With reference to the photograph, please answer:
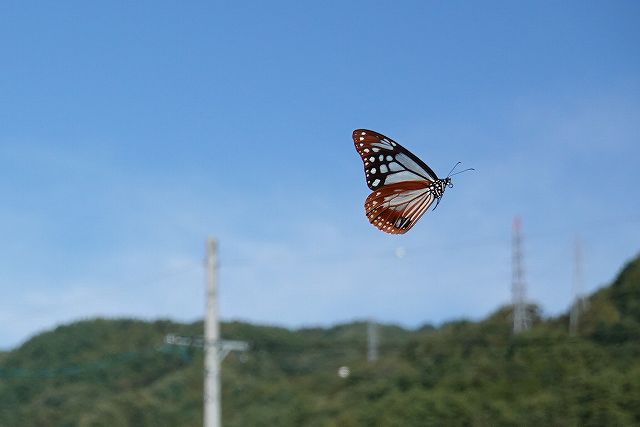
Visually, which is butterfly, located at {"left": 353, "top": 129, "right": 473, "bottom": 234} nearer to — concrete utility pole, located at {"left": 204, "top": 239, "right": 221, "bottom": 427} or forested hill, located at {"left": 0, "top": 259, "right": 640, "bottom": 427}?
concrete utility pole, located at {"left": 204, "top": 239, "right": 221, "bottom": 427}

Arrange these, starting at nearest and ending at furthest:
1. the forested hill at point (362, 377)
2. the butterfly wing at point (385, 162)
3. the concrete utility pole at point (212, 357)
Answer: the butterfly wing at point (385, 162) < the concrete utility pole at point (212, 357) < the forested hill at point (362, 377)

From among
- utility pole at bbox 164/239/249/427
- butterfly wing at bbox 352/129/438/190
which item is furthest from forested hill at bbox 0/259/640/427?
butterfly wing at bbox 352/129/438/190

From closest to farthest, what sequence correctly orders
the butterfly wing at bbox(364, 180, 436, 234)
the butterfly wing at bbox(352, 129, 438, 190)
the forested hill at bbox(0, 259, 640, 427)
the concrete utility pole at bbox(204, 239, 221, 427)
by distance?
the butterfly wing at bbox(364, 180, 436, 234)
the butterfly wing at bbox(352, 129, 438, 190)
the concrete utility pole at bbox(204, 239, 221, 427)
the forested hill at bbox(0, 259, 640, 427)

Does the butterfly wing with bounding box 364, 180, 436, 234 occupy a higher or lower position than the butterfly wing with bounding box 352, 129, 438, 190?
lower

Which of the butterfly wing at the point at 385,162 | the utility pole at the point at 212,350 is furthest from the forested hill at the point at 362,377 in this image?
the butterfly wing at the point at 385,162

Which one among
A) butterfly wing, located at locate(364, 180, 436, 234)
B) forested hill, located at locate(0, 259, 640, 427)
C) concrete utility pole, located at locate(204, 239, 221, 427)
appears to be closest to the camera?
butterfly wing, located at locate(364, 180, 436, 234)

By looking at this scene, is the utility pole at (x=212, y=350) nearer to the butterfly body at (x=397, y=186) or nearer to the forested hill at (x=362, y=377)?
the forested hill at (x=362, y=377)

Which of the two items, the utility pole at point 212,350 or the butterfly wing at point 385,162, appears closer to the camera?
the butterfly wing at point 385,162
